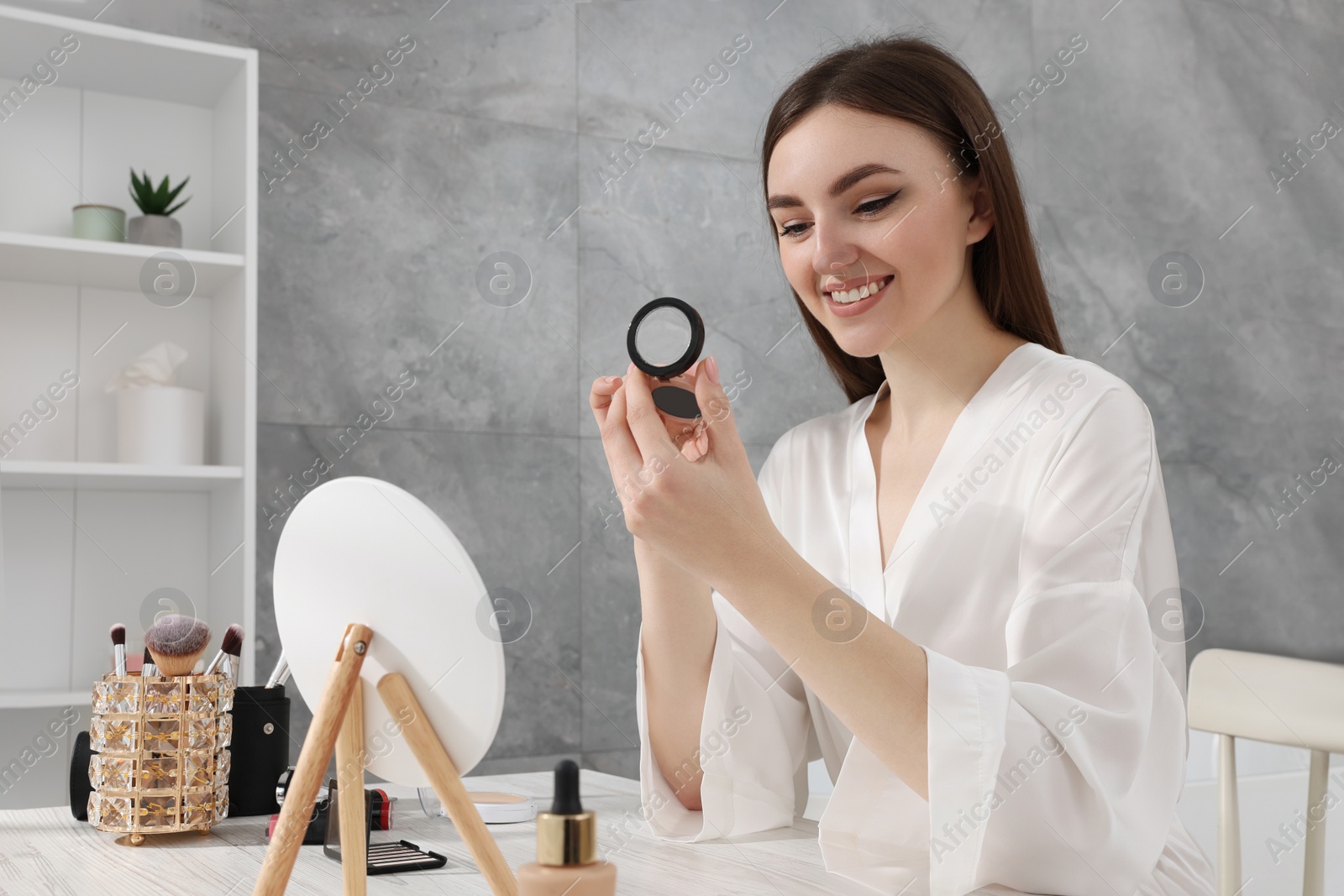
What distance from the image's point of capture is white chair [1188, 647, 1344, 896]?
38.1 inches

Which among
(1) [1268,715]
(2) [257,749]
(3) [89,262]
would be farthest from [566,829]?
(3) [89,262]

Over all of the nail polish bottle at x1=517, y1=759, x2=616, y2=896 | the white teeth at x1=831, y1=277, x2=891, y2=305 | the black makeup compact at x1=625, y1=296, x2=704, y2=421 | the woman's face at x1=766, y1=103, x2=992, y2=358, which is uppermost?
the woman's face at x1=766, y1=103, x2=992, y2=358

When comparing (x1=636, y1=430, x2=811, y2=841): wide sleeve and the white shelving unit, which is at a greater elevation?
the white shelving unit

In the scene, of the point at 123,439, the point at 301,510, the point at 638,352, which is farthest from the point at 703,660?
the point at 123,439

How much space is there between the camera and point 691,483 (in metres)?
0.64

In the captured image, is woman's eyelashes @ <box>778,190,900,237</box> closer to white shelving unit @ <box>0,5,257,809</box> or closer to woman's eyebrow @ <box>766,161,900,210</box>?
woman's eyebrow @ <box>766,161,900,210</box>

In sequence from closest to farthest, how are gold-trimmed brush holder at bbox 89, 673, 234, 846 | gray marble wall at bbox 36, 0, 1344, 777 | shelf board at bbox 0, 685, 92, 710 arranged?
1. gold-trimmed brush holder at bbox 89, 673, 234, 846
2. shelf board at bbox 0, 685, 92, 710
3. gray marble wall at bbox 36, 0, 1344, 777

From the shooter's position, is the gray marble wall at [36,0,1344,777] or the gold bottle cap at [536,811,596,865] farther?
the gray marble wall at [36,0,1344,777]

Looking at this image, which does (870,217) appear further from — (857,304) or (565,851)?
(565,851)

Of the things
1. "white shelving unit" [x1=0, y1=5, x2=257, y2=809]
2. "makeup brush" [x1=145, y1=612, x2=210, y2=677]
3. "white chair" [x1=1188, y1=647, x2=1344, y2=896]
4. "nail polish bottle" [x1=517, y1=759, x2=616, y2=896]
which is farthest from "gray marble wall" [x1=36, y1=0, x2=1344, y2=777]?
"nail polish bottle" [x1=517, y1=759, x2=616, y2=896]

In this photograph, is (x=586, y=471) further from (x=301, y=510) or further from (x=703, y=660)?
(x=301, y=510)

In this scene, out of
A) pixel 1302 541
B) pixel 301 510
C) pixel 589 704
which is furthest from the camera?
pixel 1302 541

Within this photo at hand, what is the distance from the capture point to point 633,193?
Answer: 2133 mm

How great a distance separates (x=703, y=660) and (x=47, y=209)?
1337 mm
